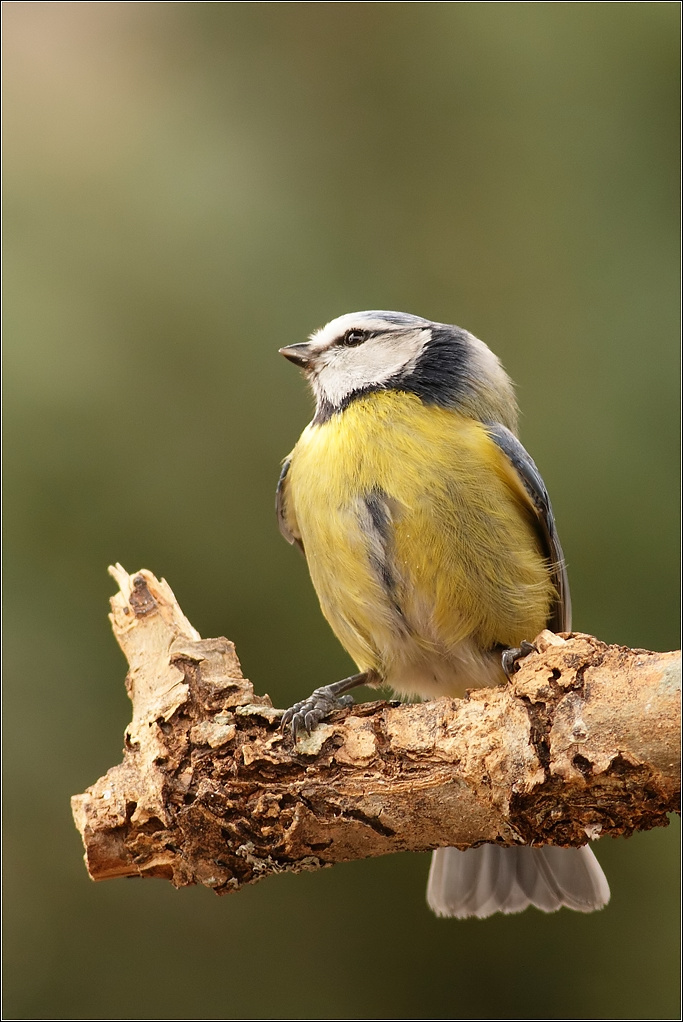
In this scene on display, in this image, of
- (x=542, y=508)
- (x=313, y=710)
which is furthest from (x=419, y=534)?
(x=313, y=710)

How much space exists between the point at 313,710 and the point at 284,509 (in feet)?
1.90

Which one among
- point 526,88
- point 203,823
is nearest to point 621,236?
point 526,88

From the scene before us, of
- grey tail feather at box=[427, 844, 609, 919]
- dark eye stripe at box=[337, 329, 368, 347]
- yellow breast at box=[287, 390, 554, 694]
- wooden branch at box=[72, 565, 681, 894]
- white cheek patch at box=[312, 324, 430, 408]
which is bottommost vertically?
grey tail feather at box=[427, 844, 609, 919]

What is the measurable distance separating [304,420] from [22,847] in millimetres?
1201

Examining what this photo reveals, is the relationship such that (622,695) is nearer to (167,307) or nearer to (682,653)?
(682,653)

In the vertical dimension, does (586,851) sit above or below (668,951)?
above

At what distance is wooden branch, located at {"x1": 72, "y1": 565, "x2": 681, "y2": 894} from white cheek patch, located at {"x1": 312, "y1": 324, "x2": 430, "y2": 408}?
21.4 inches

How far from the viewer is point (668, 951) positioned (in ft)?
7.09

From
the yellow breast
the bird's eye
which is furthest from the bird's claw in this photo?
the bird's eye

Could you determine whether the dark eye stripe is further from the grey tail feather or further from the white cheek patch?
the grey tail feather

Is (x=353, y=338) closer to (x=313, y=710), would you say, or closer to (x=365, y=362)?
(x=365, y=362)

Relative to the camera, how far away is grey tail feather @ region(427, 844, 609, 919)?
1.76 m

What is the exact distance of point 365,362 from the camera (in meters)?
1.79

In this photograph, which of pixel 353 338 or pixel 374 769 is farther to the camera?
pixel 353 338
